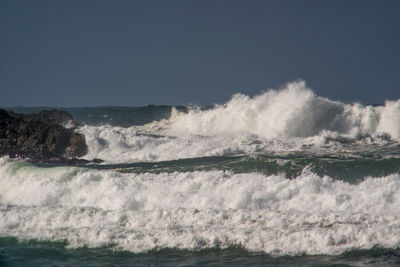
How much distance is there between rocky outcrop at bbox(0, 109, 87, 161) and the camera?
20.4 meters

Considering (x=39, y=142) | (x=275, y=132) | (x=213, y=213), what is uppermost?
(x=275, y=132)

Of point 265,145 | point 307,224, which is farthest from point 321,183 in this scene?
point 265,145

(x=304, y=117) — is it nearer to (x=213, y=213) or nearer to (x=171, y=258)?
(x=213, y=213)

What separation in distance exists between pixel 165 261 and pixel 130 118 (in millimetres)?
33816

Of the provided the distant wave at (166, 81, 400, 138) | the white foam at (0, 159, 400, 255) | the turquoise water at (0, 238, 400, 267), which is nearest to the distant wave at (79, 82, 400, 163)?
the distant wave at (166, 81, 400, 138)

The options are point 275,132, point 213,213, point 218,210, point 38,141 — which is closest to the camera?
point 213,213

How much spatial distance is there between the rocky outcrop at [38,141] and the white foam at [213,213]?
7048 millimetres

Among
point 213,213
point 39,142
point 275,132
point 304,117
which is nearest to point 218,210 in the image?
point 213,213

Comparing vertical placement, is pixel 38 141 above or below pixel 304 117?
below

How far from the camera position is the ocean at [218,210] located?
7902 mm

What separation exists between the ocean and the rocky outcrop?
241 centimetres

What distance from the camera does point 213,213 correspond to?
9352mm

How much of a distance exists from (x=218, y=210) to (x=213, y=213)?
0.20 metres

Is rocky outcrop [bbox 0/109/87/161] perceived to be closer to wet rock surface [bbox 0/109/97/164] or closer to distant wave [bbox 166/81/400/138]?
wet rock surface [bbox 0/109/97/164]
